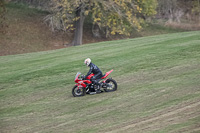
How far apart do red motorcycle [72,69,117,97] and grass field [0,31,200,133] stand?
32 centimetres

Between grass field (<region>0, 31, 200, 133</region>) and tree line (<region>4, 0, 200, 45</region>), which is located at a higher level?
tree line (<region>4, 0, 200, 45</region>)

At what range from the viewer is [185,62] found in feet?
59.9

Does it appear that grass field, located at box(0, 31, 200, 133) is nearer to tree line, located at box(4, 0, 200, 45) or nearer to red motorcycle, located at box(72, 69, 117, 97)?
red motorcycle, located at box(72, 69, 117, 97)

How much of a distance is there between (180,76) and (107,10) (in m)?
19.8

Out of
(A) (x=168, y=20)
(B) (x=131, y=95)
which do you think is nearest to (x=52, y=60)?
(B) (x=131, y=95)

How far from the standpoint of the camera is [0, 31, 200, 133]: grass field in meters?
10.5

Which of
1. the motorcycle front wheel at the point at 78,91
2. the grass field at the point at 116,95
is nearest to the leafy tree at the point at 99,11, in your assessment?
the grass field at the point at 116,95

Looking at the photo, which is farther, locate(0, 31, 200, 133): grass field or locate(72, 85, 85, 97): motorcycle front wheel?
locate(72, 85, 85, 97): motorcycle front wheel

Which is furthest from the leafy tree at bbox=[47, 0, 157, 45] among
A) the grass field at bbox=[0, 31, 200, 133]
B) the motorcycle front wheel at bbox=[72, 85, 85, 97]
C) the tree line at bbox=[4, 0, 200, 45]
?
the motorcycle front wheel at bbox=[72, 85, 85, 97]

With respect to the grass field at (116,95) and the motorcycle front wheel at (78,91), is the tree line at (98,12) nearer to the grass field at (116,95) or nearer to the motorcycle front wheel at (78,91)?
the grass field at (116,95)

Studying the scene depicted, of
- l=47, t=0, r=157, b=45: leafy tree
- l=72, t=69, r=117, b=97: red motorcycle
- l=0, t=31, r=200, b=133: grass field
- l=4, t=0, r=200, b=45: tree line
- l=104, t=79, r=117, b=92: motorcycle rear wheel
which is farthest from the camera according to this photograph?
l=4, t=0, r=200, b=45: tree line

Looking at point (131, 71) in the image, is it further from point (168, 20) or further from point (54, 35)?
point (168, 20)

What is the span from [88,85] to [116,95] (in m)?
1.34

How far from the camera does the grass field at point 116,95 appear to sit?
10.5m
